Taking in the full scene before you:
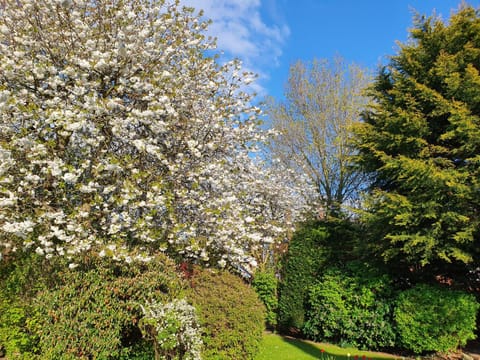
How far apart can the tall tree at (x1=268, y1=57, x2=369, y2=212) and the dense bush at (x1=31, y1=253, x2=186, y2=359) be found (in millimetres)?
11433

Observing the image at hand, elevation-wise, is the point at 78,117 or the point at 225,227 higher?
the point at 78,117

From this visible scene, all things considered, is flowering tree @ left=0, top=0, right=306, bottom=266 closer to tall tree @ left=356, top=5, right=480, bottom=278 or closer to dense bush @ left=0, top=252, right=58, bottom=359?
dense bush @ left=0, top=252, right=58, bottom=359

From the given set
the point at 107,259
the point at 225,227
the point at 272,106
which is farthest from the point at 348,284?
the point at 272,106

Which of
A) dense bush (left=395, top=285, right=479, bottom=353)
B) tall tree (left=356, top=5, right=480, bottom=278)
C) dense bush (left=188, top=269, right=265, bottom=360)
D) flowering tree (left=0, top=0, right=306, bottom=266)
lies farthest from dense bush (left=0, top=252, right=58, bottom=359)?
dense bush (left=395, top=285, right=479, bottom=353)

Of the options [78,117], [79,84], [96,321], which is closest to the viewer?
[96,321]

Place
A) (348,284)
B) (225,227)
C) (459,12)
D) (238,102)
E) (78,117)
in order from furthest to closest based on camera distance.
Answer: (348,284) → (459,12) → (238,102) → (225,227) → (78,117)

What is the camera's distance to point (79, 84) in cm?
432

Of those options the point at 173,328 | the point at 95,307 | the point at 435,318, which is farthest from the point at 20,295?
the point at 435,318

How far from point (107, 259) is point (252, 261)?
7.75ft

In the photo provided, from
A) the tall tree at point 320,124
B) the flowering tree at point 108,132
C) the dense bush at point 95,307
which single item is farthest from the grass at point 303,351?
the tall tree at point 320,124

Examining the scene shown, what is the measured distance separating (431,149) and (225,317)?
5468mm

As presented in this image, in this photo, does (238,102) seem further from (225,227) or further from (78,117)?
(78,117)

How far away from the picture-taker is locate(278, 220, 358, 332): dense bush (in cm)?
877

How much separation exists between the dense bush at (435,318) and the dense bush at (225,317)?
12.4ft
